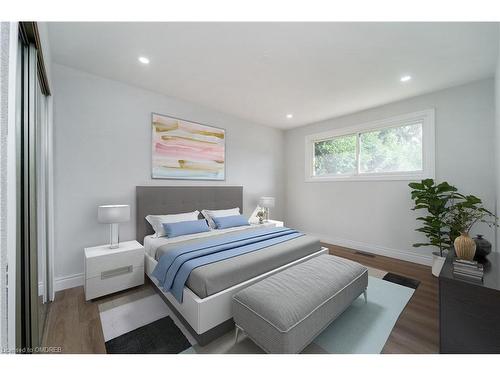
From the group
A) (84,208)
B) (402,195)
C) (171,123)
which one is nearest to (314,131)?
(402,195)

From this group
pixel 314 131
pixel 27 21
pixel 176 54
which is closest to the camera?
pixel 27 21

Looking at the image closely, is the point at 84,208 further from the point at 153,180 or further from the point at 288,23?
the point at 288,23

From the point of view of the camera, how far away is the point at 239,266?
184cm

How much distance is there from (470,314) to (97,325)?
2.78 meters

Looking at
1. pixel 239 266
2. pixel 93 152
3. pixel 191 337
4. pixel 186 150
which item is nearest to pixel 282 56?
pixel 186 150

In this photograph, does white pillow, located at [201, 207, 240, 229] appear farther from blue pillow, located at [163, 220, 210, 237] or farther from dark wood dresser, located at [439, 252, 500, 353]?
dark wood dresser, located at [439, 252, 500, 353]

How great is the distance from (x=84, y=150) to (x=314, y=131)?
162 inches

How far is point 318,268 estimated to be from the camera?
193 cm

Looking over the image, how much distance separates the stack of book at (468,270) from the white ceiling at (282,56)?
197cm

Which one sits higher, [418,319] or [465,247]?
[465,247]

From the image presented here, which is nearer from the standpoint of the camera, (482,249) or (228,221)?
(482,249)

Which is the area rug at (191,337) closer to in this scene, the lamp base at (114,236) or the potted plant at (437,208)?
the lamp base at (114,236)

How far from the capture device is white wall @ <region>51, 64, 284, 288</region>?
2.42 metres

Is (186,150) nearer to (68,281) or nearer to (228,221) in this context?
(228,221)
